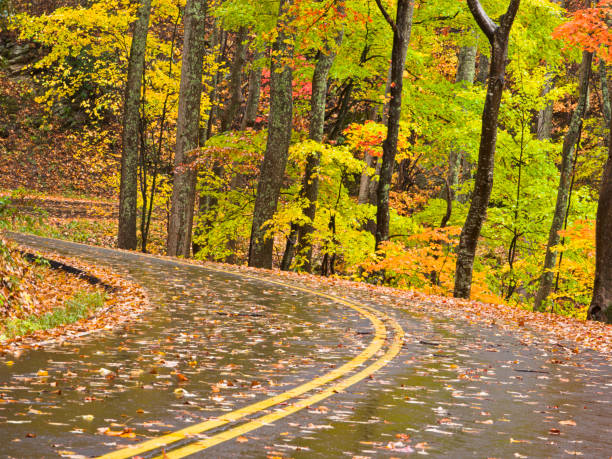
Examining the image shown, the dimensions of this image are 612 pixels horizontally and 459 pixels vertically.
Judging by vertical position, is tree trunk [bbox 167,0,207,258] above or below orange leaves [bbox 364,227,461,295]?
above

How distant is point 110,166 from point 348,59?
2123cm

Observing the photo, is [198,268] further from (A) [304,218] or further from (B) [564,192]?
(B) [564,192]

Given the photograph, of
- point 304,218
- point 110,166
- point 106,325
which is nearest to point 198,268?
point 304,218

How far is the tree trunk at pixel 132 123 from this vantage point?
27109mm

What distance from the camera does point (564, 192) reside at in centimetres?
2162

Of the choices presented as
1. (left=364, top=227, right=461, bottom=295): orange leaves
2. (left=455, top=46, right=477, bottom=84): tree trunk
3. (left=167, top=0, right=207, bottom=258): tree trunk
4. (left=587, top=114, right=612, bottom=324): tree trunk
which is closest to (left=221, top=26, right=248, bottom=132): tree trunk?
(left=167, top=0, right=207, bottom=258): tree trunk

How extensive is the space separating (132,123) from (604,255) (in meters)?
17.4

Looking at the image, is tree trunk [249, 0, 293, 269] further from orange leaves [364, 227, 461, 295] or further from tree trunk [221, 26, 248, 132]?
tree trunk [221, 26, 248, 132]

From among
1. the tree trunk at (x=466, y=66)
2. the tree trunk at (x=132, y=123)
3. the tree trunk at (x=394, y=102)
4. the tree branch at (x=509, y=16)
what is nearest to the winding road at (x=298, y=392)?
the tree branch at (x=509, y=16)

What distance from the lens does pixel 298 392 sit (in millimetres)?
6695

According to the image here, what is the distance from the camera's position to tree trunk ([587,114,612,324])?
16.3 meters

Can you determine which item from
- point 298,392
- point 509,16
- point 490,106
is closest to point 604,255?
point 490,106

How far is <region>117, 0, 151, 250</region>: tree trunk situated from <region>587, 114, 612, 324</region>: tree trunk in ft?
55.0

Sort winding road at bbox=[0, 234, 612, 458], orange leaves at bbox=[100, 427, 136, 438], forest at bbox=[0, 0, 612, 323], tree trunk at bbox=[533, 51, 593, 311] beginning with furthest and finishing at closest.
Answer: tree trunk at bbox=[533, 51, 593, 311], forest at bbox=[0, 0, 612, 323], winding road at bbox=[0, 234, 612, 458], orange leaves at bbox=[100, 427, 136, 438]
